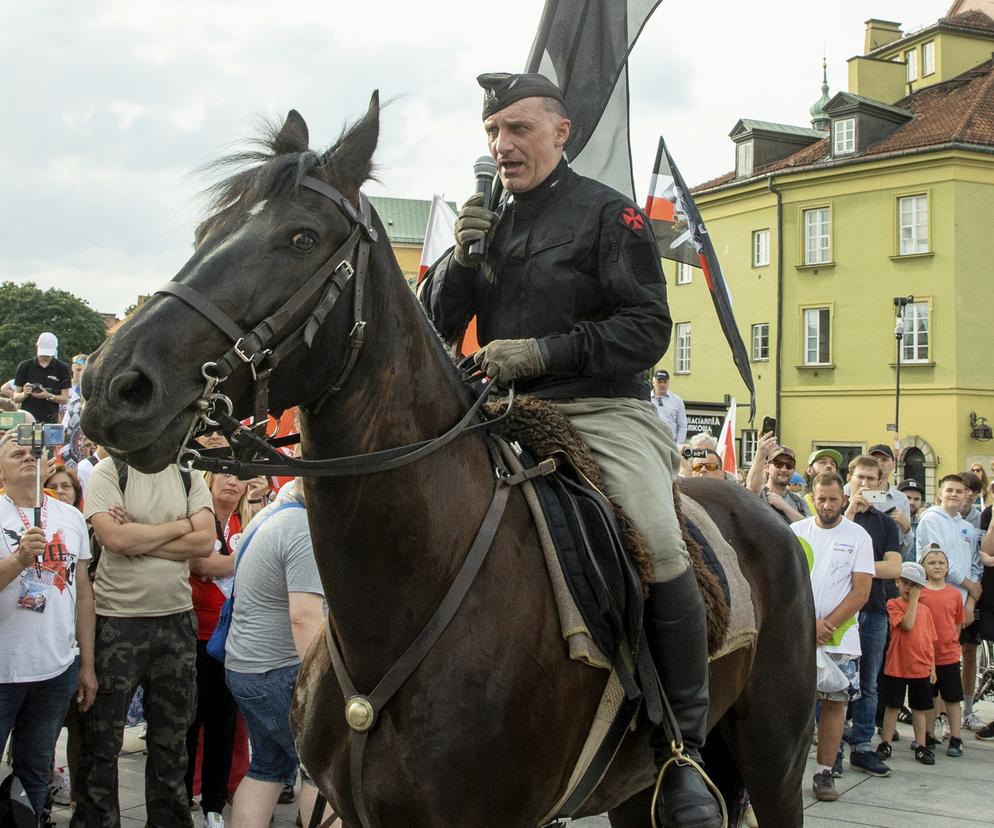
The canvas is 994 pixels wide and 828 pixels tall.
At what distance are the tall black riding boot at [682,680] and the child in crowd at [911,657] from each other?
6.45m

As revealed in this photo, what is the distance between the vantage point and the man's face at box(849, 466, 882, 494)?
9.45 m

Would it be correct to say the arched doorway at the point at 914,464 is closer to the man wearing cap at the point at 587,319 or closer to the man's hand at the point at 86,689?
the man's hand at the point at 86,689

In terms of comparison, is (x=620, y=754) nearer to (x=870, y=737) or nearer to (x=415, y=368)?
(x=415, y=368)

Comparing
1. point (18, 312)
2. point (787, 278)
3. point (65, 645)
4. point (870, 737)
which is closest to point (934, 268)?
point (787, 278)

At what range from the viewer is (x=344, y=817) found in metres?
3.26

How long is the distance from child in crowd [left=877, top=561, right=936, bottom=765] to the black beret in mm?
7183

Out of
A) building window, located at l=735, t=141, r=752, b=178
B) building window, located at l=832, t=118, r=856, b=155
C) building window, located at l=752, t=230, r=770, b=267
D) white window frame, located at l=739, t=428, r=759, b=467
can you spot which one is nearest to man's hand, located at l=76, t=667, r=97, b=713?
white window frame, located at l=739, t=428, r=759, b=467

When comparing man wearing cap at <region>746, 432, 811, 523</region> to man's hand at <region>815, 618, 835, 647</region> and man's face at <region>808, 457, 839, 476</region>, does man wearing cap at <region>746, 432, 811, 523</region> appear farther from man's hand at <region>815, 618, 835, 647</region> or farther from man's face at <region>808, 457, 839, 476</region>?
man's hand at <region>815, 618, 835, 647</region>

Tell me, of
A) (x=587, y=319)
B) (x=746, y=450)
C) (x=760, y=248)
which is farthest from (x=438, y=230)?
(x=760, y=248)

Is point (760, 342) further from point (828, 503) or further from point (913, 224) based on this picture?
point (828, 503)

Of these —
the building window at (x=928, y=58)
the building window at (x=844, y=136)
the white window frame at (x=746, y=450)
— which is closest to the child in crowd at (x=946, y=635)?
the white window frame at (x=746, y=450)

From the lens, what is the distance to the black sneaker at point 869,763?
8703 mm

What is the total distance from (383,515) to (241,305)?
0.75m

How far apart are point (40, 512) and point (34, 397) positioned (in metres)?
8.07
